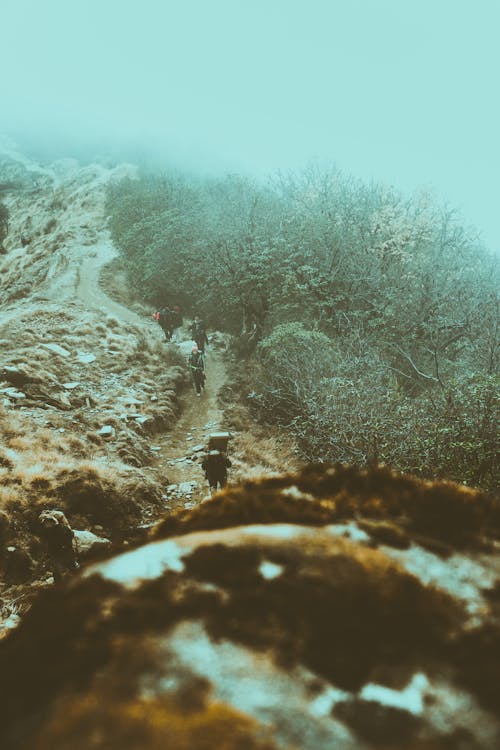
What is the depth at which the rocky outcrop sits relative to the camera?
114 cm

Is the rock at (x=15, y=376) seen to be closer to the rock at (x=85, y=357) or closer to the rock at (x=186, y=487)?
the rock at (x=85, y=357)

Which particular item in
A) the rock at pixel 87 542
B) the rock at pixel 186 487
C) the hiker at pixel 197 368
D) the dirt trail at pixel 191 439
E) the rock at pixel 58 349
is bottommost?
the rock at pixel 186 487

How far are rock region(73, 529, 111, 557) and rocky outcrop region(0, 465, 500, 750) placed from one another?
504 cm

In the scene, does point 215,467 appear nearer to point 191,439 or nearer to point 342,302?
point 191,439

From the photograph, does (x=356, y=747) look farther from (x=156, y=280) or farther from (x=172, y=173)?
(x=172, y=173)

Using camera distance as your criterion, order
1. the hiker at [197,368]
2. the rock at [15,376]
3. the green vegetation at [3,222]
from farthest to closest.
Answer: the green vegetation at [3,222] → the hiker at [197,368] → the rock at [15,376]

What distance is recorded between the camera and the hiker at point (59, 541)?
5.37 metres

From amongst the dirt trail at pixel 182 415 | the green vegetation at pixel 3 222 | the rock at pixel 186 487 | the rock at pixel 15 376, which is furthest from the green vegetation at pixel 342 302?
the green vegetation at pixel 3 222

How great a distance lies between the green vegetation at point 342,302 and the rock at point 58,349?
6242mm

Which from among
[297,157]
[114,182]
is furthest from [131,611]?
[114,182]

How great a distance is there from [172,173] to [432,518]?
127ft

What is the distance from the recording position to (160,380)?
14.2 meters

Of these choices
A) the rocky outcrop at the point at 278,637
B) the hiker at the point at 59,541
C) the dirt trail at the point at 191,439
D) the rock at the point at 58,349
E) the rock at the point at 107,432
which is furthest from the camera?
the rock at the point at 58,349

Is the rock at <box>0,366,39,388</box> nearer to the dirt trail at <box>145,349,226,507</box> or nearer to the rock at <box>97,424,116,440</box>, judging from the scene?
the rock at <box>97,424,116,440</box>
